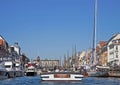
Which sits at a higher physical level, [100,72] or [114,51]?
[114,51]

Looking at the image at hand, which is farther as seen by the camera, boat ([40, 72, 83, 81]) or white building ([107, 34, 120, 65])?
white building ([107, 34, 120, 65])

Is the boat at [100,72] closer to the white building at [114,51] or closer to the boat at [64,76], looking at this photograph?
the white building at [114,51]

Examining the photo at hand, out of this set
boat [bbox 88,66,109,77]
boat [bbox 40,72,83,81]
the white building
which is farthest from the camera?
the white building

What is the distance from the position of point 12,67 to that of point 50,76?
52382 millimetres

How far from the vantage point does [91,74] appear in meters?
142

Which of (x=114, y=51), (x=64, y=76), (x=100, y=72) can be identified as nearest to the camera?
(x=64, y=76)

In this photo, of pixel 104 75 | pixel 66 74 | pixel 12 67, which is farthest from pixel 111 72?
pixel 66 74

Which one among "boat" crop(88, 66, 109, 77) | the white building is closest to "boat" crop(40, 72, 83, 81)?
"boat" crop(88, 66, 109, 77)

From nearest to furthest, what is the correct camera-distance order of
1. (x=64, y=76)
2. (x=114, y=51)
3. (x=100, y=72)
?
(x=64, y=76), (x=100, y=72), (x=114, y=51)

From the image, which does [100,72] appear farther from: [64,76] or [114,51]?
[64,76]

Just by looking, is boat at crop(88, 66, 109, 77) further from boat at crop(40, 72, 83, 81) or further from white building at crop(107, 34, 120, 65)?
boat at crop(40, 72, 83, 81)

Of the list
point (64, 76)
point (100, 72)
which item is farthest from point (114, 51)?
point (64, 76)

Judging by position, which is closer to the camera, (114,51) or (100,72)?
(100,72)

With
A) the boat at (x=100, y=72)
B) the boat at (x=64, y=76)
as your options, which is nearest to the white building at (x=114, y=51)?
the boat at (x=100, y=72)
